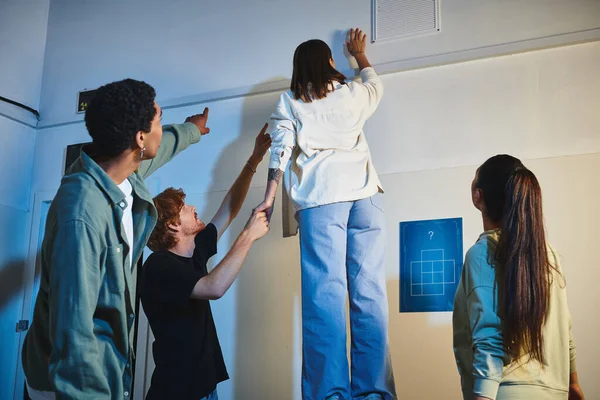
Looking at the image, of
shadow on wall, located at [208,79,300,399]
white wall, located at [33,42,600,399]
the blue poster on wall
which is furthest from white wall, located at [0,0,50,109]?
the blue poster on wall

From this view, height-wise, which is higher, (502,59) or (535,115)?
(502,59)

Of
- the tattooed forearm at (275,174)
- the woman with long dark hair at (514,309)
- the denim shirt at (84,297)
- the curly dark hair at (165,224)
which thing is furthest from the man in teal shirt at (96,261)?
the woman with long dark hair at (514,309)

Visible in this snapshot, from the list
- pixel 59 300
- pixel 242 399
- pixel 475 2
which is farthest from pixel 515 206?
pixel 242 399

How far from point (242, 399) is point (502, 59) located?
1.95 m

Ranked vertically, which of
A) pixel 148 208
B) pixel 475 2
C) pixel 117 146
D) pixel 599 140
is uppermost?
pixel 475 2

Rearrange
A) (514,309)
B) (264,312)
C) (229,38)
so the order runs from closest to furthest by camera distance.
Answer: (514,309) < (264,312) < (229,38)

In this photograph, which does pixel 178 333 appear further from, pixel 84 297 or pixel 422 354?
pixel 422 354

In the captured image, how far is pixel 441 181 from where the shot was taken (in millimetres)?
2930

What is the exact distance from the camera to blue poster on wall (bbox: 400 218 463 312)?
2.84 metres

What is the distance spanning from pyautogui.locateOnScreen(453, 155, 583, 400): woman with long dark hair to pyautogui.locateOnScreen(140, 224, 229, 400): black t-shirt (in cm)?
90

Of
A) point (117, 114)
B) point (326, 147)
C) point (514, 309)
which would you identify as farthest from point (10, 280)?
point (514, 309)

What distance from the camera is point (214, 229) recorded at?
273 centimetres

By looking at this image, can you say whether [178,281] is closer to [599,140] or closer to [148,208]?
[148,208]

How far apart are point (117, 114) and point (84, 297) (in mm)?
521
